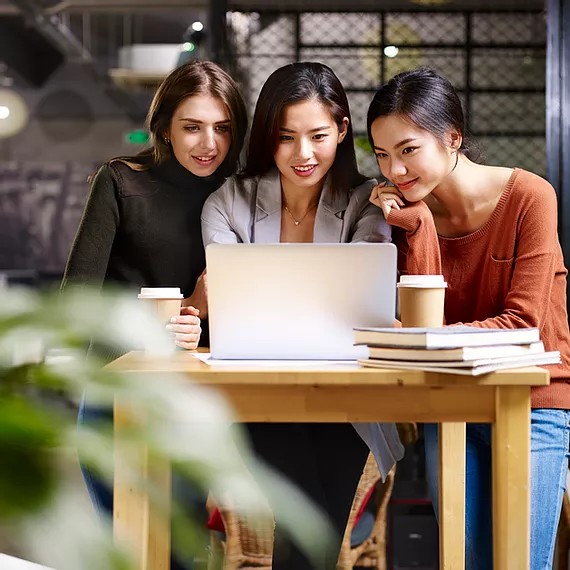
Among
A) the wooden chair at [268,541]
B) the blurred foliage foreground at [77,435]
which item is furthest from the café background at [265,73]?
the blurred foliage foreground at [77,435]

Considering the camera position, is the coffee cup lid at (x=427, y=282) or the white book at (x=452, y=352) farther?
the coffee cup lid at (x=427, y=282)

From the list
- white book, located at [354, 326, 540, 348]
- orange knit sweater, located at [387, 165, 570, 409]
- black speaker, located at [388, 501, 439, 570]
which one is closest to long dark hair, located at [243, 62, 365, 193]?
orange knit sweater, located at [387, 165, 570, 409]

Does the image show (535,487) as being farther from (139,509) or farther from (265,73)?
(265,73)

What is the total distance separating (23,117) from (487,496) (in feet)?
27.7

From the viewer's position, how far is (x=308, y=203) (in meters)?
2.24

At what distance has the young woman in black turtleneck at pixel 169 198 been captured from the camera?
2.29 m

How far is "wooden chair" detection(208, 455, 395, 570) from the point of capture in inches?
106

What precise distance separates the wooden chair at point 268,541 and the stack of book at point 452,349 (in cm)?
99

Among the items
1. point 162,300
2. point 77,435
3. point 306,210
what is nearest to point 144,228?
point 306,210

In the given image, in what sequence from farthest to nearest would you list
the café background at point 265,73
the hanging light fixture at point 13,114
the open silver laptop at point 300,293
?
the hanging light fixture at point 13,114 < the café background at point 265,73 < the open silver laptop at point 300,293

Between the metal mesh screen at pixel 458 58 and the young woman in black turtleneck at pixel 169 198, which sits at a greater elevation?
the metal mesh screen at pixel 458 58

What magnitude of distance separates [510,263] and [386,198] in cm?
30

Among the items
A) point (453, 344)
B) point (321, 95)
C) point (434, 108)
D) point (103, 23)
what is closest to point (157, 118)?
point (321, 95)

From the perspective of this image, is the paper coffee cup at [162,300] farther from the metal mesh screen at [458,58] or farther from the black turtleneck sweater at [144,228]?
the metal mesh screen at [458,58]
